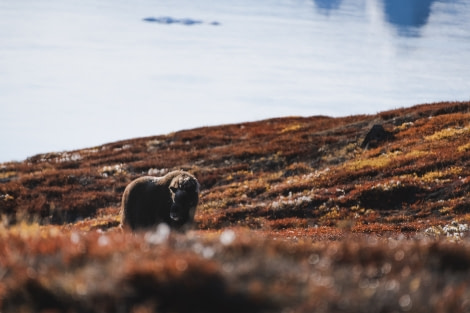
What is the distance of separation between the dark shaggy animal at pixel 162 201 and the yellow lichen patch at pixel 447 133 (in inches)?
1023

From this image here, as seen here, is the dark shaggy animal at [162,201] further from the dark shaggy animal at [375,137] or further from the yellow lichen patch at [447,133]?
the dark shaggy animal at [375,137]

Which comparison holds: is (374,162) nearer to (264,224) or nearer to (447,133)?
(447,133)

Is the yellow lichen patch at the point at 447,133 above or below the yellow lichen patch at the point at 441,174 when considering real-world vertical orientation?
above

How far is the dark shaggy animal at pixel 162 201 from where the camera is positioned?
15328mm

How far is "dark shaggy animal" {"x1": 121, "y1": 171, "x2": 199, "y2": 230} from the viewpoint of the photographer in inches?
603

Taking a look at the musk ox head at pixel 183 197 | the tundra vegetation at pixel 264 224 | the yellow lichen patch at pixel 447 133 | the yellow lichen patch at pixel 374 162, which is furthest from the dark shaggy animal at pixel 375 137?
the musk ox head at pixel 183 197

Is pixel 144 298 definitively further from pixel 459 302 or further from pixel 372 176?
pixel 372 176

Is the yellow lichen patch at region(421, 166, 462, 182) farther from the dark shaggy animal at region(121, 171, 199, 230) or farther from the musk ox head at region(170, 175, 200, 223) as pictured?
the musk ox head at region(170, 175, 200, 223)

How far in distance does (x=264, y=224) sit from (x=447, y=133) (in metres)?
20.1

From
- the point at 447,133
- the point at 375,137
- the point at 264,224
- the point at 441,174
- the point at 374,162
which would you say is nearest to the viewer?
the point at 264,224

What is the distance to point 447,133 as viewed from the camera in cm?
3834

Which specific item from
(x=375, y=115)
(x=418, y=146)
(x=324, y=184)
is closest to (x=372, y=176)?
(x=324, y=184)

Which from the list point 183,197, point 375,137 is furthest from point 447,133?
point 183,197

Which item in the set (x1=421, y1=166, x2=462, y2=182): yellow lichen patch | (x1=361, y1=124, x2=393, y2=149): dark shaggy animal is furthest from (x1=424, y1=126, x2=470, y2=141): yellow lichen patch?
(x1=421, y1=166, x2=462, y2=182): yellow lichen patch
